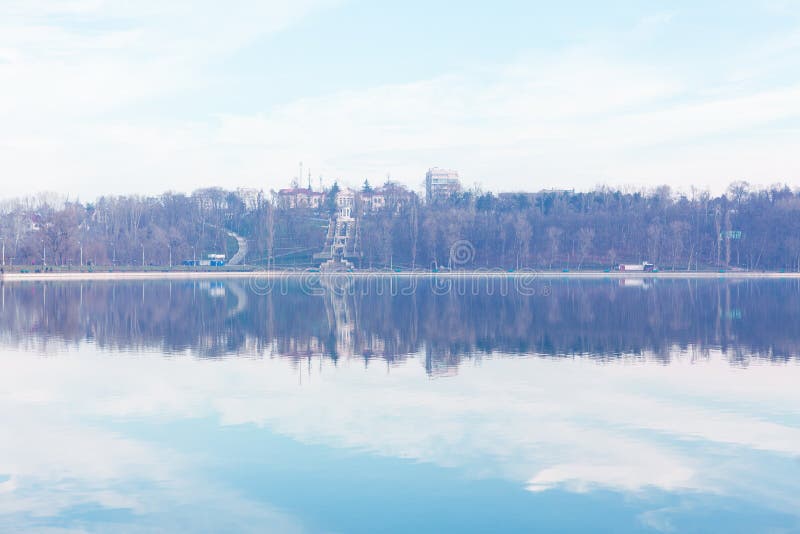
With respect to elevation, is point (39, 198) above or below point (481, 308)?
above

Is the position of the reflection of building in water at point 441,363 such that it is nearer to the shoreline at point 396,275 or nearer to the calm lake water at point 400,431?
the calm lake water at point 400,431

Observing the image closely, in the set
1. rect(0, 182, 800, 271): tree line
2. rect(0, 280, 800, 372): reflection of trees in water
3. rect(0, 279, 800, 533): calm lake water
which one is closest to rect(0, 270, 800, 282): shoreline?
rect(0, 182, 800, 271): tree line

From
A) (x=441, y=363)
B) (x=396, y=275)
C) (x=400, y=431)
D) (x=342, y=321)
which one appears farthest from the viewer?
(x=396, y=275)

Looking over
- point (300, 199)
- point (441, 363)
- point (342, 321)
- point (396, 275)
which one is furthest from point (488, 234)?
point (441, 363)

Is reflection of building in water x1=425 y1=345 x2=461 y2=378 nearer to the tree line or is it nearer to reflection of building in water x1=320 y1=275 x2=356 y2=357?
reflection of building in water x1=320 y1=275 x2=356 y2=357

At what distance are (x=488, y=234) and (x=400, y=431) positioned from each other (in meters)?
89.8

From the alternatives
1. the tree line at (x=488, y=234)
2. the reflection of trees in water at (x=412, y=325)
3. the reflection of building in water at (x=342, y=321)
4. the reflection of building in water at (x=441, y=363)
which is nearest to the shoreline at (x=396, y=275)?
the tree line at (x=488, y=234)

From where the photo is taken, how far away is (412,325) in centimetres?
2936

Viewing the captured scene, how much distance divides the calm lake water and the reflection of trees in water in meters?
0.24

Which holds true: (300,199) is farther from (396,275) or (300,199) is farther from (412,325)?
(412,325)

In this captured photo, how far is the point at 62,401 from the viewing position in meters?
15.1

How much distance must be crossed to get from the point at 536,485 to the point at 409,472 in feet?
5.39

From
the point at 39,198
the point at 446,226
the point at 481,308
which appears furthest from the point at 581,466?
the point at 39,198

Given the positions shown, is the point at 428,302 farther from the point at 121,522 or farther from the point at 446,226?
the point at 446,226
